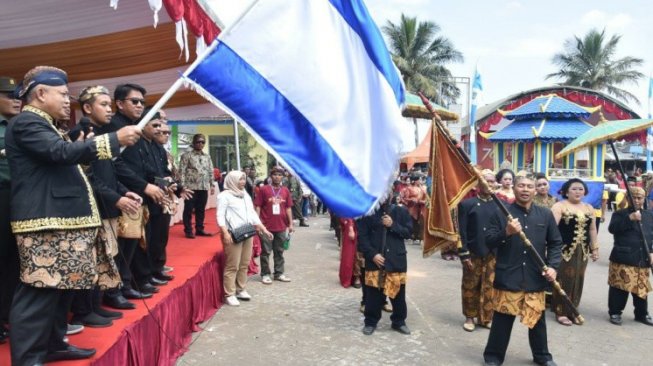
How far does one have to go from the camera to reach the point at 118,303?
3.96 m

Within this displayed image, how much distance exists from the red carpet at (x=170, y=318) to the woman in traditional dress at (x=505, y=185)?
13.2ft

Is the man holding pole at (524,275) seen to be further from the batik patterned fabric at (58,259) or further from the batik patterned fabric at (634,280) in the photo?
the batik patterned fabric at (58,259)

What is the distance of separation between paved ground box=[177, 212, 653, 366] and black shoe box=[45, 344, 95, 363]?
169cm

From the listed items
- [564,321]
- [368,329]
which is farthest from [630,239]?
[368,329]

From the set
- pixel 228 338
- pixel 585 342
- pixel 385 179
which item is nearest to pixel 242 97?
pixel 385 179

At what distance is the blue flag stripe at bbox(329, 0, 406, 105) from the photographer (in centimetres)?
313

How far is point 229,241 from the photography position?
6195mm

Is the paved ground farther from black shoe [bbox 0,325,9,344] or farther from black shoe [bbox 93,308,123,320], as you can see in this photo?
black shoe [bbox 0,325,9,344]

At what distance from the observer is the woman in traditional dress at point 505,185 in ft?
22.0

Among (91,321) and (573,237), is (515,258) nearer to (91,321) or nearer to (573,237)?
(573,237)

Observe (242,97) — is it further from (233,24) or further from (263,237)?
(263,237)

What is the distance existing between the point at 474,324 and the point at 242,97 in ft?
13.8

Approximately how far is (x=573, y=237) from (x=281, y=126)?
15.0ft

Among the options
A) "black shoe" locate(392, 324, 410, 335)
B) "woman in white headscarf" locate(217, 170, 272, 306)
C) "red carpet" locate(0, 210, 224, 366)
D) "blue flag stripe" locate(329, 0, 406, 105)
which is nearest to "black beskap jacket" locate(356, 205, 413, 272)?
"black shoe" locate(392, 324, 410, 335)
